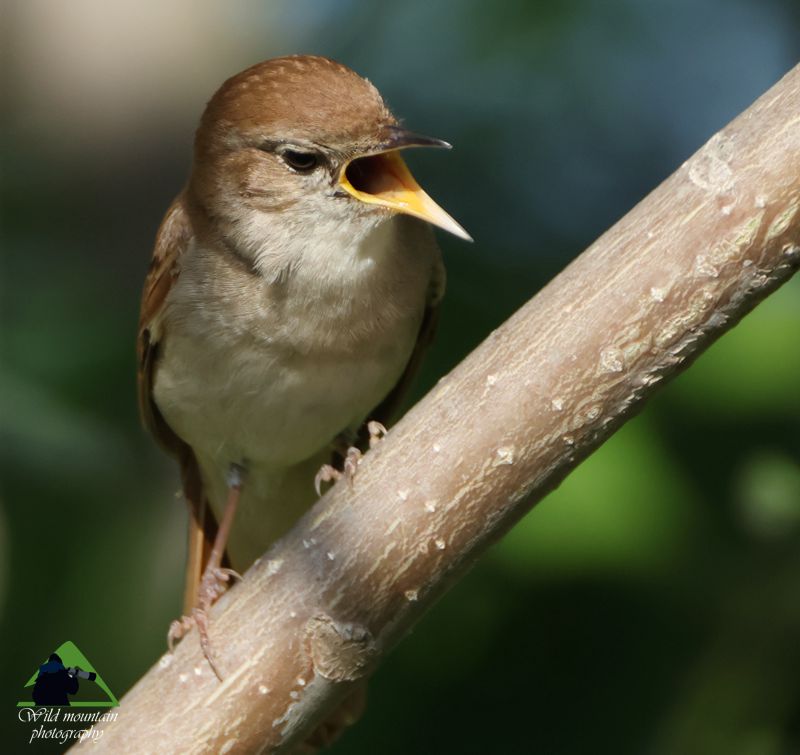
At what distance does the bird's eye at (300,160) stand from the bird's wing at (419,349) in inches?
24.0

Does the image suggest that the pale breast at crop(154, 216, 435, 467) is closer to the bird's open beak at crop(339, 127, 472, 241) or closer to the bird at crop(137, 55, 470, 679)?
the bird at crop(137, 55, 470, 679)

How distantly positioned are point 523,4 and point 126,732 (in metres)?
3.37

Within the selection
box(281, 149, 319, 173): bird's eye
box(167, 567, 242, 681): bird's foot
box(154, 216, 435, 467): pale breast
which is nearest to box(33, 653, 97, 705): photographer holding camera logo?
box(167, 567, 242, 681): bird's foot

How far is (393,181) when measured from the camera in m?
3.51

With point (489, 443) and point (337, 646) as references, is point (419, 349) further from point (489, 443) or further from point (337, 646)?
point (337, 646)

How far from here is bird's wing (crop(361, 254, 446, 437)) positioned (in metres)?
3.91

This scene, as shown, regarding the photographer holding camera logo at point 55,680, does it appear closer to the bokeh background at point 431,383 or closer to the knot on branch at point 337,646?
the bokeh background at point 431,383

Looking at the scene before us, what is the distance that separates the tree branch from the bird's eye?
95 cm

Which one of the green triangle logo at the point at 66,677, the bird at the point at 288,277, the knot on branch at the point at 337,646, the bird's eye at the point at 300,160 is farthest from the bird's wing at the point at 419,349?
the knot on branch at the point at 337,646

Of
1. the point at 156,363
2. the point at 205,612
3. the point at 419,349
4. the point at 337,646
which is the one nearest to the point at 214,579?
the point at 156,363

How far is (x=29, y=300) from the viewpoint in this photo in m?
4.84

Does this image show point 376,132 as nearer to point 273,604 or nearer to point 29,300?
point 273,604

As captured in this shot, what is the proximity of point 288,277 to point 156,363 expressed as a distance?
2.19ft

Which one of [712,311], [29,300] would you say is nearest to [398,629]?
[712,311]
